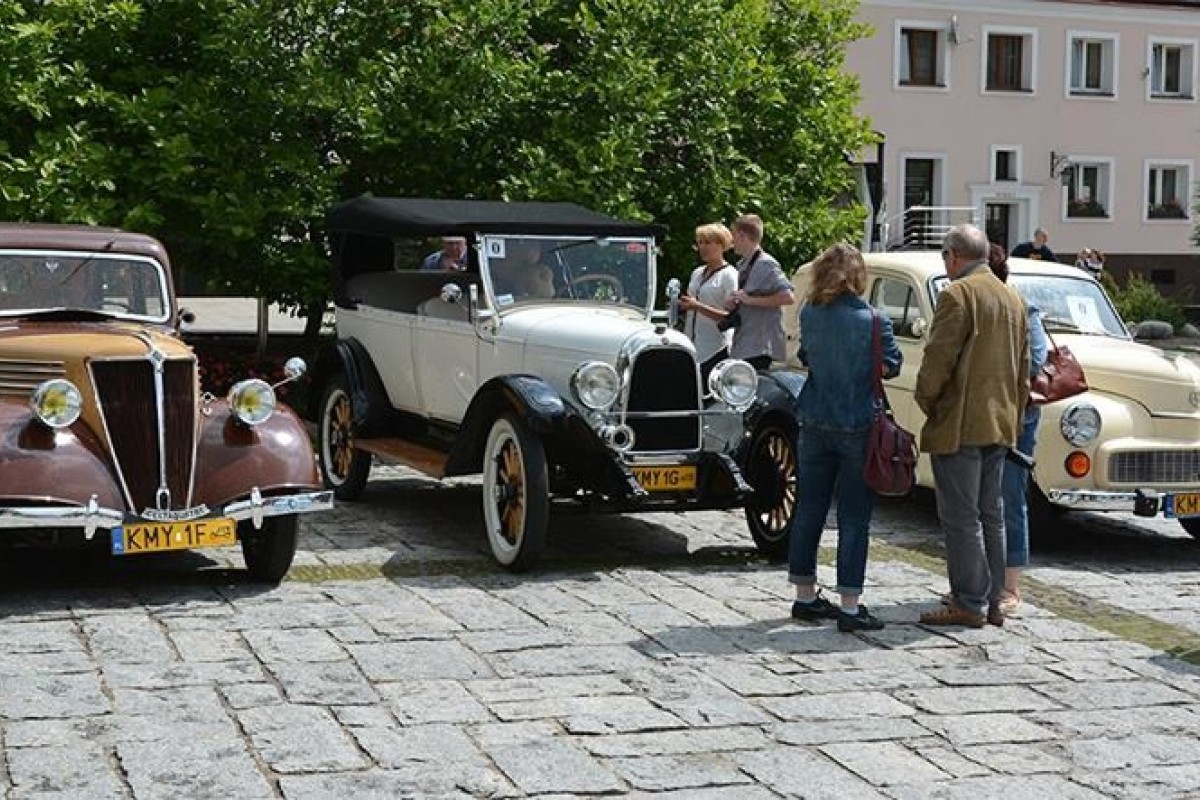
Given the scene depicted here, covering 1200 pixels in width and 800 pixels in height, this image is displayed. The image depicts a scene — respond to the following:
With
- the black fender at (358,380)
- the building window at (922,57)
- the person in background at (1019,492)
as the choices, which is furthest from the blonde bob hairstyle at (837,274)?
the building window at (922,57)

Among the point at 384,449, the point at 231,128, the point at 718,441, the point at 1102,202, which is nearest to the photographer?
the point at 718,441

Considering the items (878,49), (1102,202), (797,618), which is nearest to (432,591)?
(797,618)

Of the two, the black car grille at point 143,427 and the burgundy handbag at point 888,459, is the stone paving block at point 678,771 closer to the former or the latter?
the burgundy handbag at point 888,459

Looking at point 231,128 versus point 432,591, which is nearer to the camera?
point 432,591

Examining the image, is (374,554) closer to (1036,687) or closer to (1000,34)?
(1036,687)

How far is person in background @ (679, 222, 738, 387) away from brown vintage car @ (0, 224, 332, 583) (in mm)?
3090

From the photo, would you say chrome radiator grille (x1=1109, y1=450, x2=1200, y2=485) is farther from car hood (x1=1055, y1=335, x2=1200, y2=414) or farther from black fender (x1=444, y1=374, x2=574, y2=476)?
black fender (x1=444, y1=374, x2=574, y2=476)

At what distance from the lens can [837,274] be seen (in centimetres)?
838

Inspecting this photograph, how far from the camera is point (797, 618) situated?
864 cm

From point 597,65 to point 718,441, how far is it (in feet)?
22.7

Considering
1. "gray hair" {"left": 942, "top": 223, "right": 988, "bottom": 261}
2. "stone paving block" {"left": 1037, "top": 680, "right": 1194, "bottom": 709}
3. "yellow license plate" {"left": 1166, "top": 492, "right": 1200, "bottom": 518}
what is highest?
Result: "gray hair" {"left": 942, "top": 223, "right": 988, "bottom": 261}

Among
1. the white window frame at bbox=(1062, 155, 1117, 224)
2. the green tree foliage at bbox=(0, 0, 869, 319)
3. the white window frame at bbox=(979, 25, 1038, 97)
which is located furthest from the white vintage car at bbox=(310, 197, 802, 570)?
the white window frame at bbox=(1062, 155, 1117, 224)

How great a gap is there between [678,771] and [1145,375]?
575 centimetres

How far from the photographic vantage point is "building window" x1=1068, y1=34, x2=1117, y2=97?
45688mm
